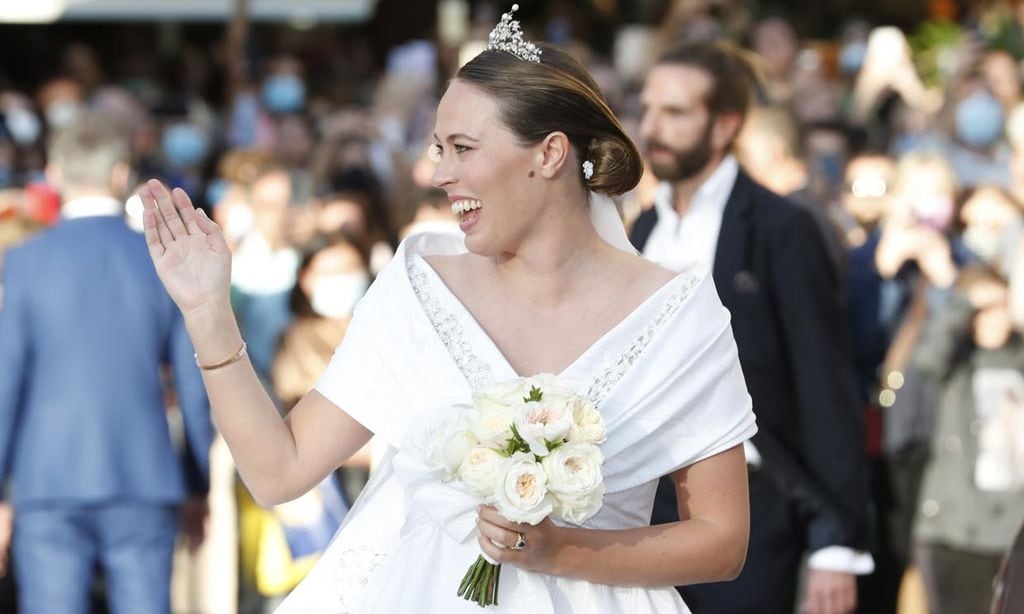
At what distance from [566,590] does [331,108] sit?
1283 centimetres

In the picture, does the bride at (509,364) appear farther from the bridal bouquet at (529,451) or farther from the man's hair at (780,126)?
the man's hair at (780,126)

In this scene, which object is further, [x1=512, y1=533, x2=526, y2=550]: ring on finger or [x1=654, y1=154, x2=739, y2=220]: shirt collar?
[x1=654, y1=154, x2=739, y2=220]: shirt collar

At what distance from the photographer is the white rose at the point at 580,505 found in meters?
3.27

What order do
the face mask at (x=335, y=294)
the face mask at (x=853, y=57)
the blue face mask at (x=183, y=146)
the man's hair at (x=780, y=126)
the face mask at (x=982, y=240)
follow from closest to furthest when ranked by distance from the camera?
the face mask at (x=335, y=294) → the man's hair at (x=780, y=126) → the face mask at (x=982, y=240) → the blue face mask at (x=183, y=146) → the face mask at (x=853, y=57)

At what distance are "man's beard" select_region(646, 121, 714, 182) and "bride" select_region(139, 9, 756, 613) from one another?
1986mm

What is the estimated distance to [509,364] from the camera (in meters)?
3.70

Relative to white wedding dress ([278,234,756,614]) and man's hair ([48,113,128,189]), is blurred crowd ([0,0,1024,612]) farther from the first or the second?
white wedding dress ([278,234,756,614])

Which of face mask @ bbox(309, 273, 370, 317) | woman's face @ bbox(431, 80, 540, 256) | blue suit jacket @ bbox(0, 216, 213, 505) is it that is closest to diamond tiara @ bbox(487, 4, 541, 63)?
woman's face @ bbox(431, 80, 540, 256)

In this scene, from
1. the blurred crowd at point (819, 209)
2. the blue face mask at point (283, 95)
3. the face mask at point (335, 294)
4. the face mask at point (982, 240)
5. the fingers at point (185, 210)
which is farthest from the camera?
the blue face mask at point (283, 95)

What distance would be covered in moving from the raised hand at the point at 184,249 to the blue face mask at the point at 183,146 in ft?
32.8

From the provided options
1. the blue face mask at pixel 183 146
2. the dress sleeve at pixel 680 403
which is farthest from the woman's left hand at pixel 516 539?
the blue face mask at pixel 183 146

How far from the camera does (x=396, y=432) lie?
370cm

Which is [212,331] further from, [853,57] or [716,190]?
[853,57]

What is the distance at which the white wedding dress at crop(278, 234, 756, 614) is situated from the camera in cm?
359
